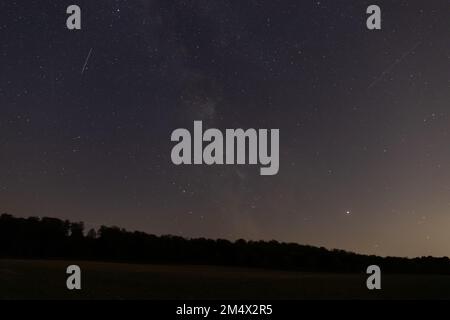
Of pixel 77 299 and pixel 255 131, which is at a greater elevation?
pixel 255 131

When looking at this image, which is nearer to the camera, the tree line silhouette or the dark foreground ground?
the dark foreground ground

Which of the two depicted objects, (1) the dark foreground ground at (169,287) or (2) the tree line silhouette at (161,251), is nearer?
(1) the dark foreground ground at (169,287)

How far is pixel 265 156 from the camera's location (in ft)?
82.5

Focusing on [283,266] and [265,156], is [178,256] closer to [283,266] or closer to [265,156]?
[283,266]

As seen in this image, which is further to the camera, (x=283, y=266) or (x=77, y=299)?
(x=283, y=266)

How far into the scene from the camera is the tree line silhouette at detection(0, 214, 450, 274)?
4950cm

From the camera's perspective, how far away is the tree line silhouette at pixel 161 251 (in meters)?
49.5

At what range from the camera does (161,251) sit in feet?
178

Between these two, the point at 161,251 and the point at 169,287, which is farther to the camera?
the point at 161,251
